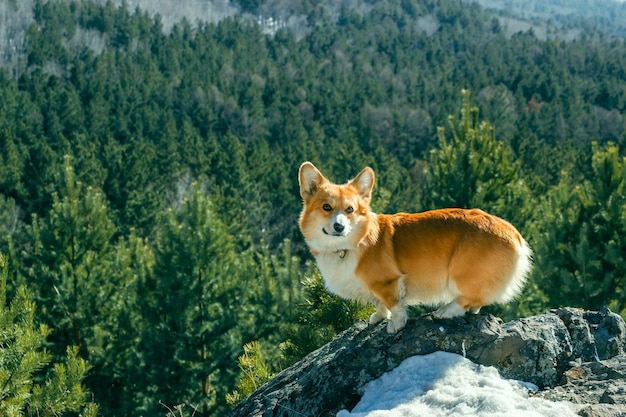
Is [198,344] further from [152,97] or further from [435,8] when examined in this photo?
[435,8]

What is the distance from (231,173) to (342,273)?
41.9m

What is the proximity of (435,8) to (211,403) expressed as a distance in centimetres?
19760

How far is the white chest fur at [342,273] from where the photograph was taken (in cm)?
554

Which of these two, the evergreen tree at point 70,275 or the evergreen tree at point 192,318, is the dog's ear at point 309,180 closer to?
the evergreen tree at point 192,318

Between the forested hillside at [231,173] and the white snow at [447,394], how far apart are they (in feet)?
10.8

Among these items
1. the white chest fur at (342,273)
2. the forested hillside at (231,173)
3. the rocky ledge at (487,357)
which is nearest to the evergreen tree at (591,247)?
the forested hillside at (231,173)

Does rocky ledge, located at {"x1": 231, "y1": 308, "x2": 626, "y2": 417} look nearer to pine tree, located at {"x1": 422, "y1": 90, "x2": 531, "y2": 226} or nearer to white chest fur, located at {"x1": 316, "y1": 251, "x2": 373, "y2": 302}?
white chest fur, located at {"x1": 316, "y1": 251, "x2": 373, "y2": 302}

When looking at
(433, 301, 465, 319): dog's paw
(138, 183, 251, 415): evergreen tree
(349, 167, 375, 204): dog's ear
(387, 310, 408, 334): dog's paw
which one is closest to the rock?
(433, 301, 465, 319): dog's paw

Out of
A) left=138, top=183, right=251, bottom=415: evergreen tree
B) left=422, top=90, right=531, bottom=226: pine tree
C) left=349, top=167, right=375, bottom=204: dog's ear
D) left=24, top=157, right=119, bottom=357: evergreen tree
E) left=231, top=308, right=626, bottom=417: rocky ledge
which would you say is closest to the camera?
left=231, top=308, right=626, bottom=417: rocky ledge

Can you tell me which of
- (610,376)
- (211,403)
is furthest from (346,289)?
(211,403)

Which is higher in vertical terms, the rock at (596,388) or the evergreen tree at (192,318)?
the rock at (596,388)

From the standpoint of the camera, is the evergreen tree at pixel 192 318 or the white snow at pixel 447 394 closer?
the white snow at pixel 447 394

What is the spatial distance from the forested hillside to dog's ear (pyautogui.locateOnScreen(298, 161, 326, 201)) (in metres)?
3.14

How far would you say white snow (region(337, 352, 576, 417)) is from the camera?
A: 4.43 meters
